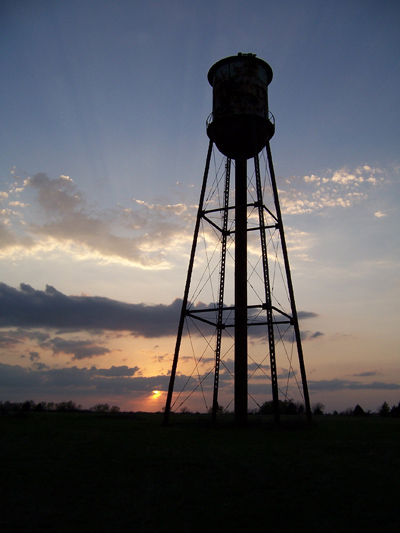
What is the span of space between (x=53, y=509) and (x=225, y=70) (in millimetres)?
23166

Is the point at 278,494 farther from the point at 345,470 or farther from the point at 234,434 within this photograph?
the point at 234,434

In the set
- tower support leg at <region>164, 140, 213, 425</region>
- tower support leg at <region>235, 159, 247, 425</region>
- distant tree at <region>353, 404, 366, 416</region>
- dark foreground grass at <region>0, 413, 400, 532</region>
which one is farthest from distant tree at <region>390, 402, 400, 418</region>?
dark foreground grass at <region>0, 413, 400, 532</region>

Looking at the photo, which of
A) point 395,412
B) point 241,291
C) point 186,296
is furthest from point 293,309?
point 395,412

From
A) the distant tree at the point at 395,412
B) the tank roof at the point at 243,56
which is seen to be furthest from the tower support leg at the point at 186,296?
the distant tree at the point at 395,412

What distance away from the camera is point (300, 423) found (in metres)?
19.7

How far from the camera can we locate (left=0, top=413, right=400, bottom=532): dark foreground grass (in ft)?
21.2

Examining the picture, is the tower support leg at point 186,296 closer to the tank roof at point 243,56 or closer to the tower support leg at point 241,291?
the tower support leg at point 241,291

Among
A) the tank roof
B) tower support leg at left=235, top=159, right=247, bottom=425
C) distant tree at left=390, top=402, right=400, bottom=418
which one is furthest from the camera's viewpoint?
distant tree at left=390, top=402, right=400, bottom=418

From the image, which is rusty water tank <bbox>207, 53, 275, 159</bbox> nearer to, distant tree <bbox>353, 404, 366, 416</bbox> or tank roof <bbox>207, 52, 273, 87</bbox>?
tank roof <bbox>207, 52, 273, 87</bbox>

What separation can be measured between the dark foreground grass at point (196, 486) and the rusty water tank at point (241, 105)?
1614 cm

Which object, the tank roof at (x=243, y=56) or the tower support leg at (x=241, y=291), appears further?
the tank roof at (x=243, y=56)

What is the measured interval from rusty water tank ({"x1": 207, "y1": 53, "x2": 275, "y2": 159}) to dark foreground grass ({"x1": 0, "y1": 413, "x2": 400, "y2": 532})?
16.1m

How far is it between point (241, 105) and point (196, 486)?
64.6 ft

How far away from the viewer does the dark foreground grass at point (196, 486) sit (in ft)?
21.2
